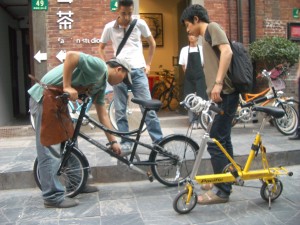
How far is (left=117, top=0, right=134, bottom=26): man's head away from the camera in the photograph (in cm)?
537

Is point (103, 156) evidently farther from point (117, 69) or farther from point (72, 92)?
point (72, 92)

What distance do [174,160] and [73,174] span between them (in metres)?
1.16

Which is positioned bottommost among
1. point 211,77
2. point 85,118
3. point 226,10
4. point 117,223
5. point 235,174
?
point 117,223

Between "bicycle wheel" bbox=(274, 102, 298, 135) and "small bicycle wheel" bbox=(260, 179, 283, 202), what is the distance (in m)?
3.22

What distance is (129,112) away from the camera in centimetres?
806

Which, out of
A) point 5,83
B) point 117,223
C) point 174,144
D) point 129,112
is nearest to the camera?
point 117,223

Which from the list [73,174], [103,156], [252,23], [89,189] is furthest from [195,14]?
[252,23]

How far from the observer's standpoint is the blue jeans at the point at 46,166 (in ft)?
14.3

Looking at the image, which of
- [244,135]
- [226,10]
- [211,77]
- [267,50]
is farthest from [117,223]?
[226,10]

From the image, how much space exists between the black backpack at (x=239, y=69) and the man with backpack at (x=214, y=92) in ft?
0.13

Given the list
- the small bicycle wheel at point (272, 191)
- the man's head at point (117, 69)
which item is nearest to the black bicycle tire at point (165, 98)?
the man's head at point (117, 69)

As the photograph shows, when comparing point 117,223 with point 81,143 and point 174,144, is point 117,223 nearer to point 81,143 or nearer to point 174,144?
point 174,144

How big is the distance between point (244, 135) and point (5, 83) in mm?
6087

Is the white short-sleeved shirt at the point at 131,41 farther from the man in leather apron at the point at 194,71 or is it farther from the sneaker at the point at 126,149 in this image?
the man in leather apron at the point at 194,71
